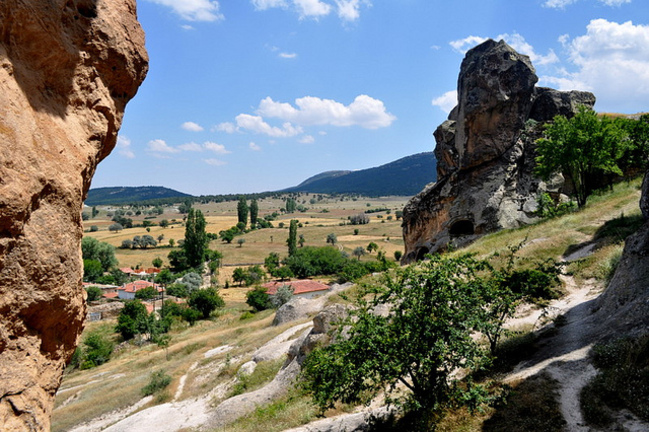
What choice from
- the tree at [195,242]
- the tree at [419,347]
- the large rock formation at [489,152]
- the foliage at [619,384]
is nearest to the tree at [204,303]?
the tree at [195,242]

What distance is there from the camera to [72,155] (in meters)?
5.61

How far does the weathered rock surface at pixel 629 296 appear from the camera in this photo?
410 inches

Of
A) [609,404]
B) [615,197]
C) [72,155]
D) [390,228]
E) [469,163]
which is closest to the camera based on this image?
[72,155]

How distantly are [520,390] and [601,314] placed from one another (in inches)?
175

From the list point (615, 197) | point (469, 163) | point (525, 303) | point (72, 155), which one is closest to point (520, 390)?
point (525, 303)

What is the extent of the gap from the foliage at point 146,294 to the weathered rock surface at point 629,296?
62.8m

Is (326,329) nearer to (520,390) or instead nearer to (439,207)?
(520,390)

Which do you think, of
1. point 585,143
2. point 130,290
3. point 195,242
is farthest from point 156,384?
point 195,242

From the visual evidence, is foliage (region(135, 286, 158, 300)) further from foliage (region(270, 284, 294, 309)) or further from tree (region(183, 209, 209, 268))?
foliage (region(270, 284, 294, 309))

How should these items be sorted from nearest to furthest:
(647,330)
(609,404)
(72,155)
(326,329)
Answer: (72,155)
(609,404)
(647,330)
(326,329)

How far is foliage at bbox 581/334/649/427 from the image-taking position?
8150 mm

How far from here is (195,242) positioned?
86.5m

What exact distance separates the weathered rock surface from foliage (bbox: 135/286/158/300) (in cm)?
6283

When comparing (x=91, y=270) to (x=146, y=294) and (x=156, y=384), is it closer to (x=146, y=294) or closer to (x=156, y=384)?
(x=146, y=294)
